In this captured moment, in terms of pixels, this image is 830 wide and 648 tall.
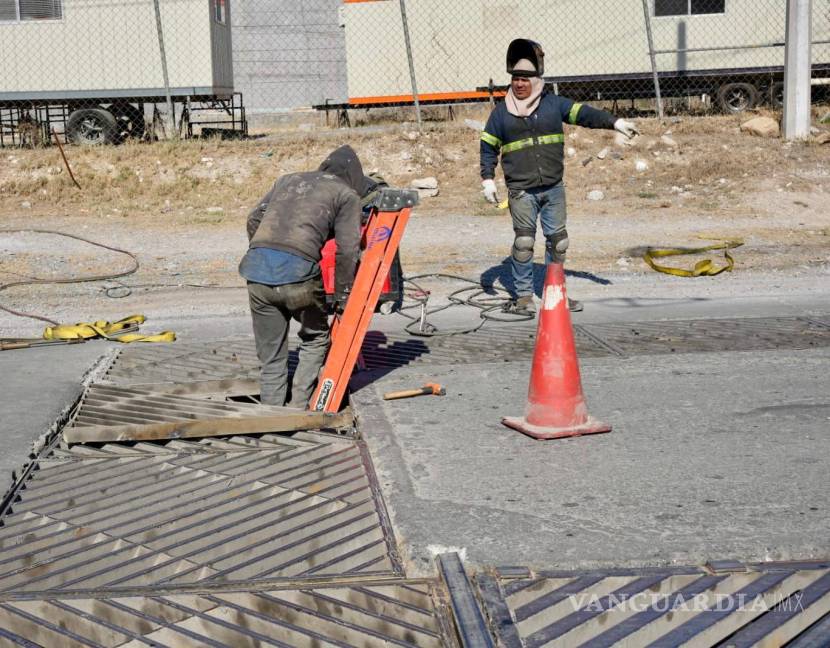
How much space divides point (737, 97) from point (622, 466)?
57.2ft

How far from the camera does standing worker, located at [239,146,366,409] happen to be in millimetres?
5137

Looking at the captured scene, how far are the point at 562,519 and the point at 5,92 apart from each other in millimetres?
17845

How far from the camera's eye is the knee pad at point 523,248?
7.99m

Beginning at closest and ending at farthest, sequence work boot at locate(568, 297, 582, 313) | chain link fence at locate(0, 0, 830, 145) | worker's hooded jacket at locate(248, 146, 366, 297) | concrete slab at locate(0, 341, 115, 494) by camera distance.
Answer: concrete slab at locate(0, 341, 115, 494) → worker's hooded jacket at locate(248, 146, 366, 297) → work boot at locate(568, 297, 582, 313) → chain link fence at locate(0, 0, 830, 145)

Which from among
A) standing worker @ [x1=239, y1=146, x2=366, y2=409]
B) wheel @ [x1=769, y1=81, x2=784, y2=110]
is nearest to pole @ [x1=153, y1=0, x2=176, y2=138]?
wheel @ [x1=769, y1=81, x2=784, y2=110]

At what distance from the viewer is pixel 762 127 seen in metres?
15.1

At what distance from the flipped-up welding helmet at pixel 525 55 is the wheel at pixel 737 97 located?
43.1ft

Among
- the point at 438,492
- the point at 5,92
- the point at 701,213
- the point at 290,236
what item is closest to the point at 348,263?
the point at 290,236

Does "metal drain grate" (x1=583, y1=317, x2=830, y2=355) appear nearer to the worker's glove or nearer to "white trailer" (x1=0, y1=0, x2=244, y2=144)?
the worker's glove

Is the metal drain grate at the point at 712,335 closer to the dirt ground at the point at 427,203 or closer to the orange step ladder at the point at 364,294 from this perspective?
the orange step ladder at the point at 364,294

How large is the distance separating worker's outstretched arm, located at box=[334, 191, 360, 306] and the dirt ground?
3.67 meters

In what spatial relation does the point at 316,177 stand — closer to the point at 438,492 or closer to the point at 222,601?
the point at 438,492

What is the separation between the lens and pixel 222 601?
10.4 ft

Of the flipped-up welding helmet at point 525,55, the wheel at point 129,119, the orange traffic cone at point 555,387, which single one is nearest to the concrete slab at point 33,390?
the orange traffic cone at point 555,387
